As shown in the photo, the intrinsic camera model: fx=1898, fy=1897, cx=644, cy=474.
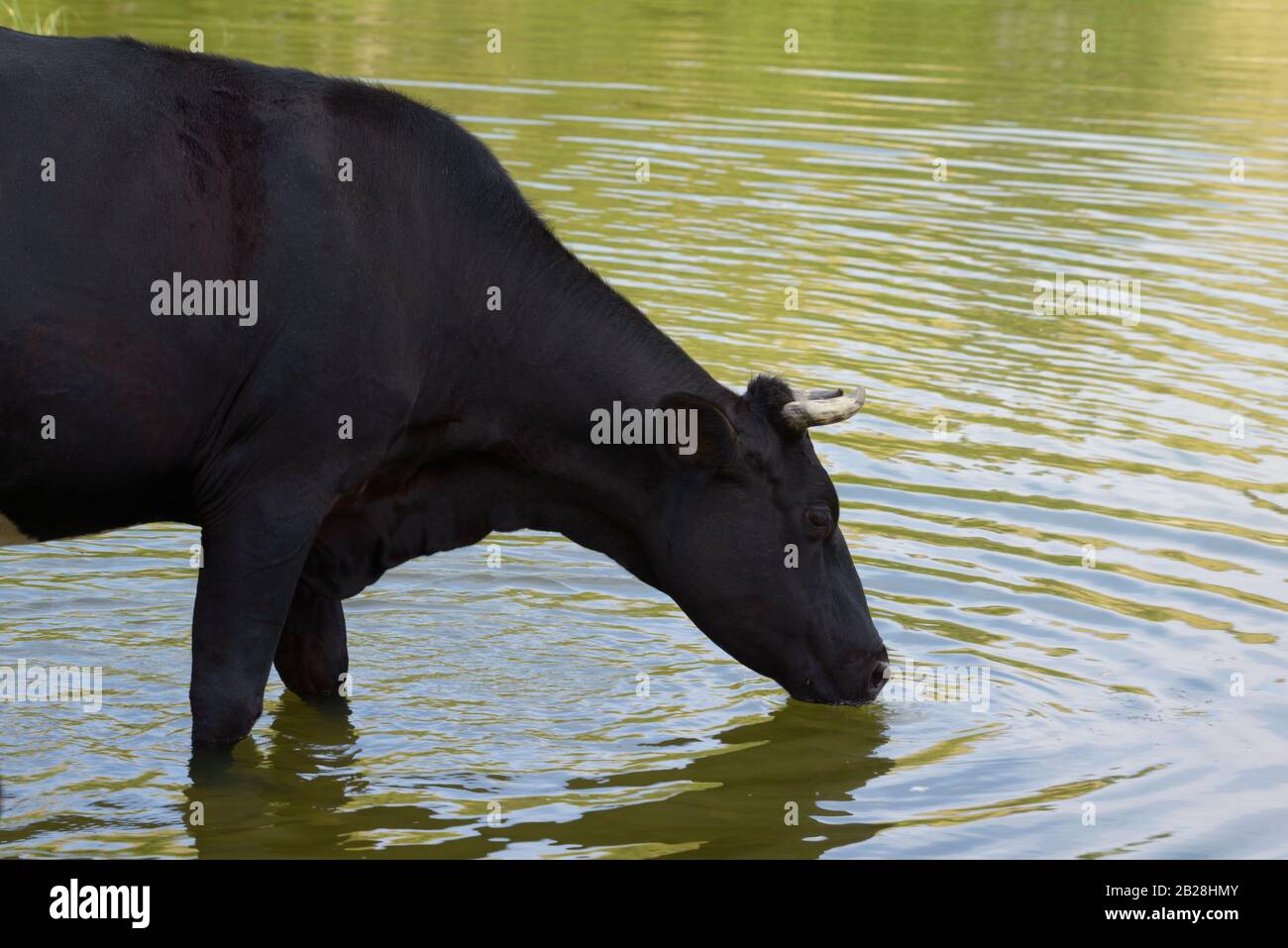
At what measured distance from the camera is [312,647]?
27.3 feet

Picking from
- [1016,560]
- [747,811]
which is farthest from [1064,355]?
[747,811]

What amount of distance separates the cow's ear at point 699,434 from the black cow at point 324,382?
0.6 inches

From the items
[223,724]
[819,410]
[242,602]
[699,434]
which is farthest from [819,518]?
[223,724]

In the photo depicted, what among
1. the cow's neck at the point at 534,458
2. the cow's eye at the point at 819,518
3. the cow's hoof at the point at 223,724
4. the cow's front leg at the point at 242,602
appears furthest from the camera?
the cow's eye at the point at 819,518

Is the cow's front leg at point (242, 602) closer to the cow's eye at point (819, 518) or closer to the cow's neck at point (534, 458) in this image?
the cow's neck at point (534, 458)

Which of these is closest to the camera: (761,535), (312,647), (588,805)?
(588,805)

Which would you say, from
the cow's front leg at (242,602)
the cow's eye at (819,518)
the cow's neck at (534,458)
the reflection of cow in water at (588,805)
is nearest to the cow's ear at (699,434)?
the cow's neck at (534,458)

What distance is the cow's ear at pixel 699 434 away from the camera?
7547 mm

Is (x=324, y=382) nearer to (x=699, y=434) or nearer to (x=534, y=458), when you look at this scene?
(x=534, y=458)

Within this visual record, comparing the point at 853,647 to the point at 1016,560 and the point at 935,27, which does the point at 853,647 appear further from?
the point at 935,27

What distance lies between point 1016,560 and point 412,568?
3339mm

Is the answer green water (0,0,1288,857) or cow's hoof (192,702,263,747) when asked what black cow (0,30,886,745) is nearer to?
cow's hoof (192,702,263,747)

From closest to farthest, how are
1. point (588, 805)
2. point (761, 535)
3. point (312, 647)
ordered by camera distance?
point (588, 805)
point (761, 535)
point (312, 647)

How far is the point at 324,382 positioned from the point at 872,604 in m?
3.89
